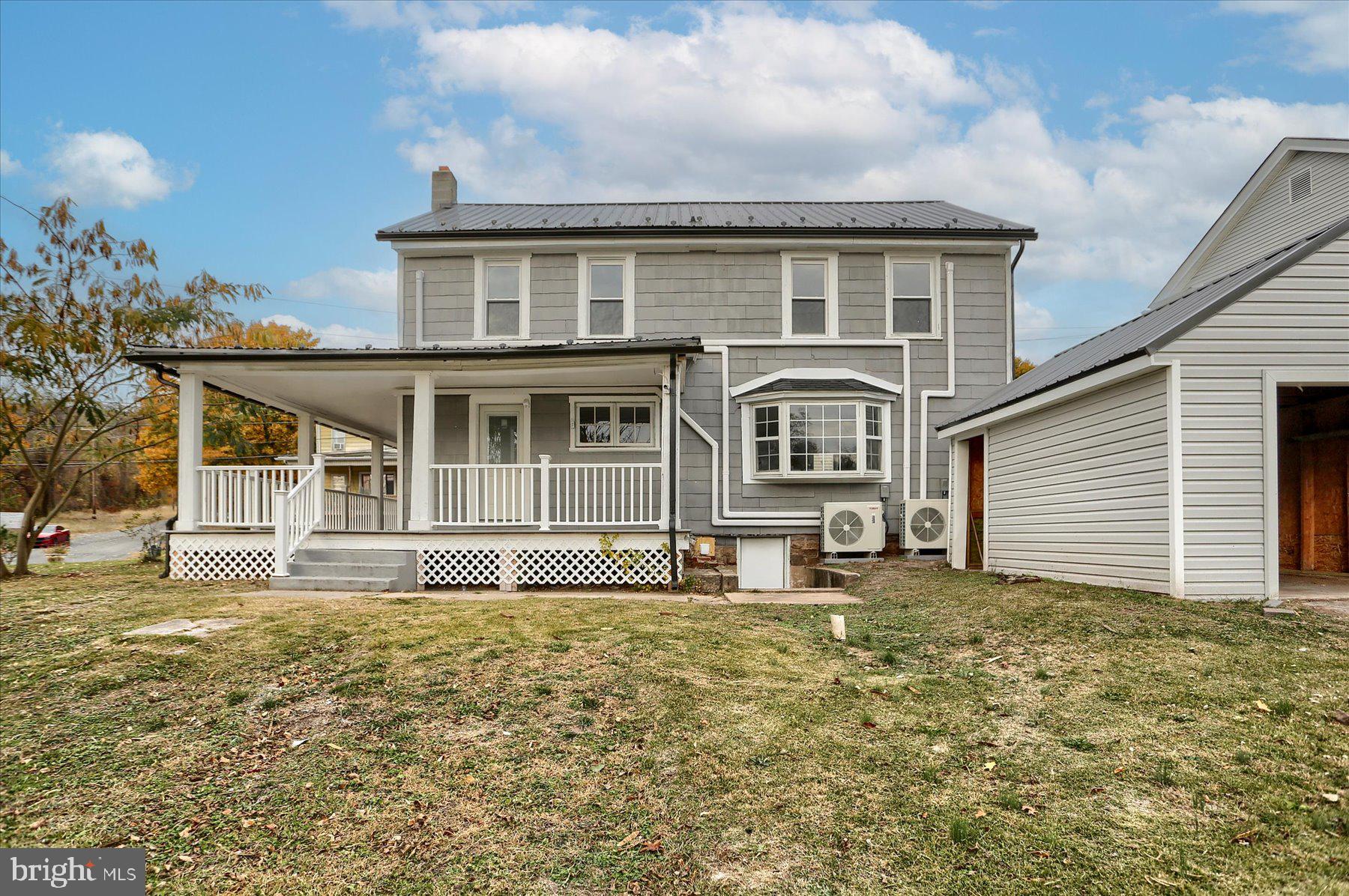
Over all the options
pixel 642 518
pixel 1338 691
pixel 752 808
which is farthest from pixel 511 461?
pixel 1338 691

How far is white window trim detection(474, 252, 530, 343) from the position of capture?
12648 millimetres

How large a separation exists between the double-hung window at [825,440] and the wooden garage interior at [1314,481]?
5346mm

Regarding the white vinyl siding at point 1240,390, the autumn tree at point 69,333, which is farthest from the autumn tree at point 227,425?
the white vinyl siding at point 1240,390

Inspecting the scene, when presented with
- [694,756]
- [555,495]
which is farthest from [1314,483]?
[555,495]

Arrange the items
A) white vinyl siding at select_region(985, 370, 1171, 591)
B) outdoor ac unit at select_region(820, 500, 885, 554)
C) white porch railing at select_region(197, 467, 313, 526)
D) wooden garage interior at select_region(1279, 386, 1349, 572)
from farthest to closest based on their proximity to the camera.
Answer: outdoor ac unit at select_region(820, 500, 885, 554), white porch railing at select_region(197, 467, 313, 526), wooden garage interior at select_region(1279, 386, 1349, 572), white vinyl siding at select_region(985, 370, 1171, 591)

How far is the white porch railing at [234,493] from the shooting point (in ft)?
32.9

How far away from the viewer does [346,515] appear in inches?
530

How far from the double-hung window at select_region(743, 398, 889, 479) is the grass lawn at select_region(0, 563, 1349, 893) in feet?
18.3

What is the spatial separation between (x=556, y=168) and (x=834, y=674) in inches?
1103

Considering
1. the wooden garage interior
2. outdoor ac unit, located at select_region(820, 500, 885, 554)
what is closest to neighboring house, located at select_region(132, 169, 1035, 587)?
outdoor ac unit, located at select_region(820, 500, 885, 554)

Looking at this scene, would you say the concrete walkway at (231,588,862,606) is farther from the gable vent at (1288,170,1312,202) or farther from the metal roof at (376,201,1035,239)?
the gable vent at (1288,170,1312,202)

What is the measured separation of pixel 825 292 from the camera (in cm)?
1270

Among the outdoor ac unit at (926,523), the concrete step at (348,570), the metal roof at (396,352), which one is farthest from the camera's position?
the outdoor ac unit at (926,523)

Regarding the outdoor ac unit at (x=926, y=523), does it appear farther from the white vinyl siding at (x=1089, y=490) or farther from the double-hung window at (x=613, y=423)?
the double-hung window at (x=613, y=423)
